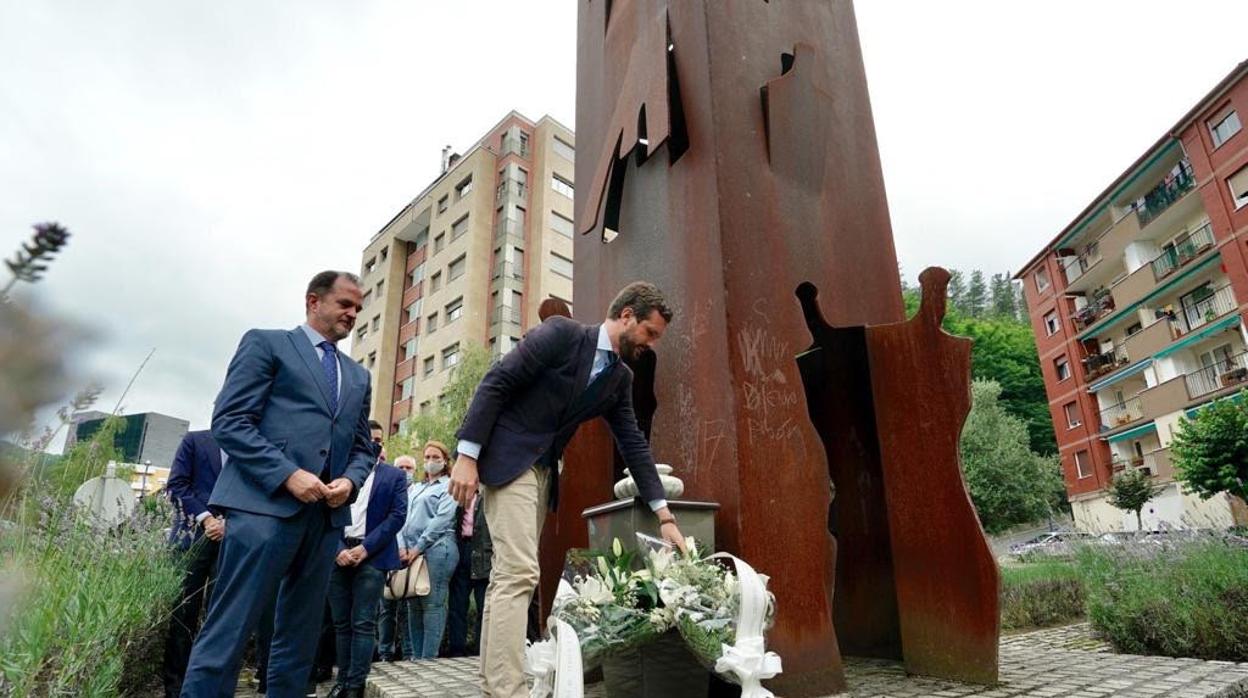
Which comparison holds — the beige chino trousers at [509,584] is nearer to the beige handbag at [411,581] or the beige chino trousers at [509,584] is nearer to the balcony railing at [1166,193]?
the beige handbag at [411,581]

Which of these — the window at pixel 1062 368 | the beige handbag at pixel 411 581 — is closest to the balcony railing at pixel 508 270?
the window at pixel 1062 368

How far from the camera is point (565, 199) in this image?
38719mm

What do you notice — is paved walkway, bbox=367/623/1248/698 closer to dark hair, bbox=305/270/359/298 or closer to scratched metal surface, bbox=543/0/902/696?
scratched metal surface, bbox=543/0/902/696

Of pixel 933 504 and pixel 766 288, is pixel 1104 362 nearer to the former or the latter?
pixel 933 504

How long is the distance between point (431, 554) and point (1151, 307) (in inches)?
1464

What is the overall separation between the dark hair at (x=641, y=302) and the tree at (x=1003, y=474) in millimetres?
35001

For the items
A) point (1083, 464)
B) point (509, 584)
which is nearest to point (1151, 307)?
point (1083, 464)

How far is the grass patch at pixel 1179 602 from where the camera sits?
5594 millimetres

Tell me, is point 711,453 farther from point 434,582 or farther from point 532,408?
point 434,582

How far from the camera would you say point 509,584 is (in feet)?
10.8

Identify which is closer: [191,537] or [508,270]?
[191,537]

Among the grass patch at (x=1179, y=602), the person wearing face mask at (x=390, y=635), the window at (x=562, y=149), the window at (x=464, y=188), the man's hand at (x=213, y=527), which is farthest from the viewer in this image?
the window at (x=562, y=149)

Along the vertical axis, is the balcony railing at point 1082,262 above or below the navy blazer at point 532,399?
above

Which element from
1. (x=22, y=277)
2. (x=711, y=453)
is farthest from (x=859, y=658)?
(x=22, y=277)
